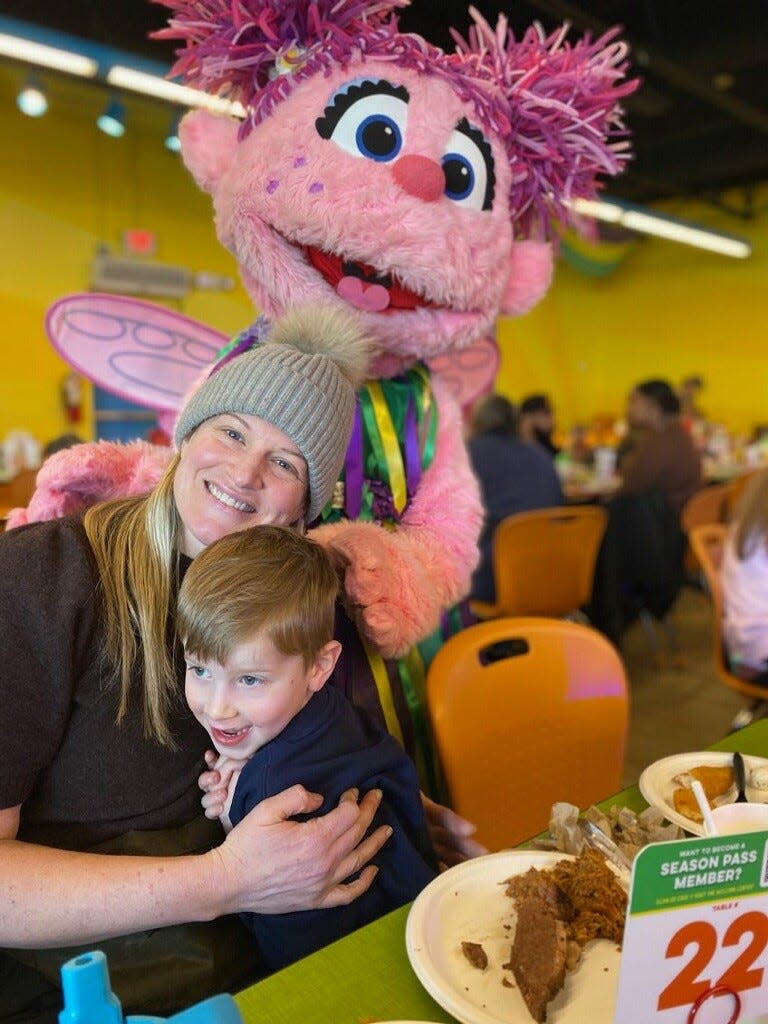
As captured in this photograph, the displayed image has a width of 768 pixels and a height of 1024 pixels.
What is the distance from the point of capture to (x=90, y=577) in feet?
3.47

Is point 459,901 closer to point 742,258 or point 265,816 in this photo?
point 265,816

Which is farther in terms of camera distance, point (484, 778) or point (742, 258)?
point (742, 258)

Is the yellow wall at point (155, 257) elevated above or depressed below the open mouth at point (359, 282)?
above

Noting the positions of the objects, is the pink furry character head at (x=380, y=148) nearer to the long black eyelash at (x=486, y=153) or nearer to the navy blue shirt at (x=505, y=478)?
the long black eyelash at (x=486, y=153)

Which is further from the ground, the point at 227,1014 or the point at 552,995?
the point at 227,1014

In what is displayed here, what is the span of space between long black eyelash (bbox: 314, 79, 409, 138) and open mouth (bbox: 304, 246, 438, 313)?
0.68ft

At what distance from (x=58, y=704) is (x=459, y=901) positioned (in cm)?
50

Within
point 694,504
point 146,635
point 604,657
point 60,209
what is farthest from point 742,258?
point 146,635

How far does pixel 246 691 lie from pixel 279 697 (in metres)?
0.04

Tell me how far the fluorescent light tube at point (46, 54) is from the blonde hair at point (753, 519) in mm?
3448

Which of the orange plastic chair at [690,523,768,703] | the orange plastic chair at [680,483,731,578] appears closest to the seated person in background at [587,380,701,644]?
the orange plastic chair at [680,483,731,578]

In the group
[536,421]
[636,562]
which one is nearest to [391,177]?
[636,562]

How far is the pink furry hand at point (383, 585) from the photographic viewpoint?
135 centimetres

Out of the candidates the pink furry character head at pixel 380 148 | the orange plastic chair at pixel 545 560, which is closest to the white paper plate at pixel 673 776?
the pink furry character head at pixel 380 148
